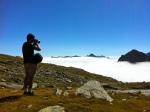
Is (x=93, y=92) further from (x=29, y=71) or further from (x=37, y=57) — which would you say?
(x=37, y=57)

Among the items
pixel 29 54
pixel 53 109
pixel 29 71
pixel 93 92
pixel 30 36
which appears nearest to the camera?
pixel 53 109

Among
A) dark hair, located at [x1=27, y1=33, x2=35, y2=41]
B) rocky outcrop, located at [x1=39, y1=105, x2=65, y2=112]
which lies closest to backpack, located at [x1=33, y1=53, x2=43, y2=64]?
dark hair, located at [x1=27, y1=33, x2=35, y2=41]

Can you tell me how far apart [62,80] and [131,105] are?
197 ft

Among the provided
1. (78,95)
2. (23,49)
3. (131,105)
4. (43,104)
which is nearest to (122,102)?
(131,105)

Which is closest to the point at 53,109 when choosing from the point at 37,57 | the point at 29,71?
the point at 37,57

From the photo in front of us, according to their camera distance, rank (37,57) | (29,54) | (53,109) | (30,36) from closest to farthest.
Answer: (53,109) → (37,57) → (30,36) → (29,54)

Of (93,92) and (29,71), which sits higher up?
(29,71)

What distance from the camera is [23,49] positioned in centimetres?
2661

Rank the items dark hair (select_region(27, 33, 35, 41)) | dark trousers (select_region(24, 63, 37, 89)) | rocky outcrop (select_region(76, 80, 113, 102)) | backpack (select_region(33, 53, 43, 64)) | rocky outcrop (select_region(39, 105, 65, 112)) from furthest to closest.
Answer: rocky outcrop (select_region(76, 80, 113, 102)), dark trousers (select_region(24, 63, 37, 89)), dark hair (select_region(27, 33, 35, 41)), backpack (select_region(33, 53, 43, 64)), rocky outcrop (select_region(39, 105, 65, 112))

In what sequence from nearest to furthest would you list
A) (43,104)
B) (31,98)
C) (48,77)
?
(43,104)
(31,98)
(48,77)

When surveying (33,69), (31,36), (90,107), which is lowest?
(90,107)

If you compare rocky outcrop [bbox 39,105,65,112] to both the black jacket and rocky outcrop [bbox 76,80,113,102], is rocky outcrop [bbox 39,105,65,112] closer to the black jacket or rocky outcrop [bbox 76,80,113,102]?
the black jacket

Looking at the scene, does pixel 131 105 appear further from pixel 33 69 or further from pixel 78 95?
pixel 33 69

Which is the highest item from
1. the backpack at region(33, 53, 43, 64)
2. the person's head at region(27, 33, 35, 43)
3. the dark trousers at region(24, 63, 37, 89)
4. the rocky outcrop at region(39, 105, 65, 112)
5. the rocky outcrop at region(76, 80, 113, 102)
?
the person's head at region(27, 33, 35, 43)
